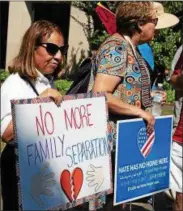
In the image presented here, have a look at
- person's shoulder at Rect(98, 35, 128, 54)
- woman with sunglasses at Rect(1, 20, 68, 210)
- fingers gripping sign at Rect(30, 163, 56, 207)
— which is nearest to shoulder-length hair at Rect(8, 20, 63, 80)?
woman with sunglasses at Rect(1, 20, 68, 210)

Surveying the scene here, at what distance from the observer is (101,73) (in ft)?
10.9

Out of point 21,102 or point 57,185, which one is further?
point 57,185

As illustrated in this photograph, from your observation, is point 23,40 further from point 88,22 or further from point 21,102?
point 88,22

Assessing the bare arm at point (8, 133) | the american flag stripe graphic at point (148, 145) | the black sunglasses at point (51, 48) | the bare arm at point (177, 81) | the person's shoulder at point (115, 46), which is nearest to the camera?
the bare arm at point (8, 133)

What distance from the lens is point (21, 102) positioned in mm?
2715

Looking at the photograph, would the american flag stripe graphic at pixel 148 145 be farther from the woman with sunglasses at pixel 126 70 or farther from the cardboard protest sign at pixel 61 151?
the cardboard protest sign at pixel 61 151

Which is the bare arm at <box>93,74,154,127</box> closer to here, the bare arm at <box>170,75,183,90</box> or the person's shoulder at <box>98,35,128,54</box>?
the person's shoulder at <box>98,35,128,54</box>

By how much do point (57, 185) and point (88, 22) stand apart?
12.8 metres

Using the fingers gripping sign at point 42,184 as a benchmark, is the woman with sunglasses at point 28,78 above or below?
above

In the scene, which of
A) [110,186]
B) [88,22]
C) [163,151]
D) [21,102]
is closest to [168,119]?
[163,151]

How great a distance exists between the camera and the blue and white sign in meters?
3.37

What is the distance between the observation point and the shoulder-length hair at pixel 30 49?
9.45ft

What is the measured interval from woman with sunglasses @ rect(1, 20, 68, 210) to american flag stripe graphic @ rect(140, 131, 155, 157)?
2.69 feet

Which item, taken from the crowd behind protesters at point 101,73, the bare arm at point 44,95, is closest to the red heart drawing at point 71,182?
the crowd behind protesters at point 101,73
